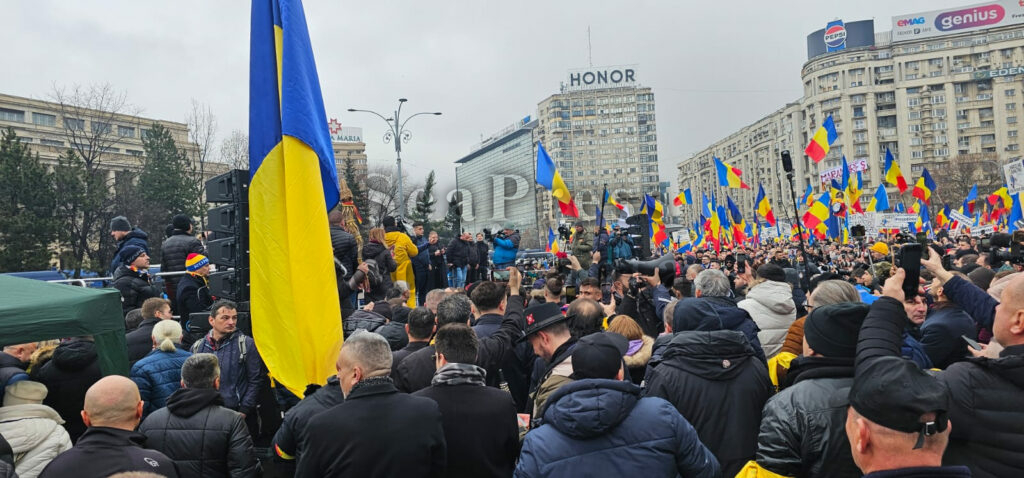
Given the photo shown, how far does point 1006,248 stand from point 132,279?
1268 cm

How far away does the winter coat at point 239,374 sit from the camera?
216 inches

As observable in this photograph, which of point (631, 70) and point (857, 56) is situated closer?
point (857, 56)

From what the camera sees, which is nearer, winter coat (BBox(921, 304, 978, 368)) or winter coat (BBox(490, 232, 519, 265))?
winter coat (BBox(921, 304, 978, 368))

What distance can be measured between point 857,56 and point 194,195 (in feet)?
309

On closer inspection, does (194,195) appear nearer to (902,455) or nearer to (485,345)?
(485,345)

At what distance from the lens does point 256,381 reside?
5.56 meters

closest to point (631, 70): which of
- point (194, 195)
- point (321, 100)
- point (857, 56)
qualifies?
point (857, 56)

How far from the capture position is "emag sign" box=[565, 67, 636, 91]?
458ft

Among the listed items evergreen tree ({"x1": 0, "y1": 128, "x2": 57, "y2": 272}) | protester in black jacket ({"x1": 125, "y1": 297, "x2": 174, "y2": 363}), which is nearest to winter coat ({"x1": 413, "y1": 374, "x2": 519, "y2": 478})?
protester in black jacket ({"x1": 125, "y1": 297, "x2": 174, "y2": 363})

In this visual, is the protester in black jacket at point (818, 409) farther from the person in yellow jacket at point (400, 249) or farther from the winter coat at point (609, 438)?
the person in yellow jacket at point (400, 249)

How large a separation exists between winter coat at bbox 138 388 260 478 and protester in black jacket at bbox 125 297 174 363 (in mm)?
2524

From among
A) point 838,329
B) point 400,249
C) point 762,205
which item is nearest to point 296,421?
point 838,329

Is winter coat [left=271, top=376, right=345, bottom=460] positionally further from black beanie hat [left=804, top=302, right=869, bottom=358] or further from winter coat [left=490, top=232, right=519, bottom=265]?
winter coat [left=490, top=232, right=519, bottom=265]

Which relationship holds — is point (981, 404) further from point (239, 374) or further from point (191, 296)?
point (191, 296)
